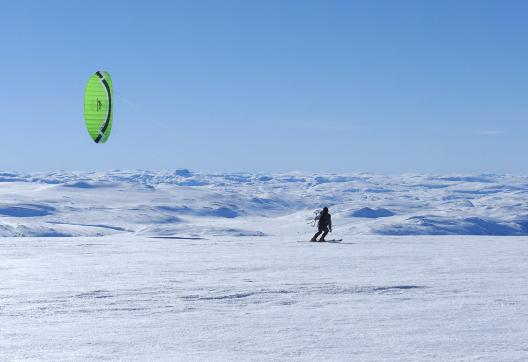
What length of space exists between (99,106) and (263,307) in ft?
52.2

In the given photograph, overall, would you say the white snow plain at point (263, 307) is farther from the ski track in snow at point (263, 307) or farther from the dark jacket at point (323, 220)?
the dark jacket at point (323, 220)

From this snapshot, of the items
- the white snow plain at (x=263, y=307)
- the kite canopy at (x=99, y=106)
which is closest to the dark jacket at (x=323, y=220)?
the white snow plain at (x=263, y=307)

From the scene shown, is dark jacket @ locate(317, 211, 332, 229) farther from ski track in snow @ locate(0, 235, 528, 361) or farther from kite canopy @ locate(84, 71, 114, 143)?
kite canopy @ locate(84, 71, 114, 143)

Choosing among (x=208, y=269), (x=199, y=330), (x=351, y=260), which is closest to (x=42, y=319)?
(x=199, y=330)

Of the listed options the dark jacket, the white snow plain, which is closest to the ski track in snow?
the white snow plain

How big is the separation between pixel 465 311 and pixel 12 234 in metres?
183

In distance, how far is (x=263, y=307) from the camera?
10.5 meters

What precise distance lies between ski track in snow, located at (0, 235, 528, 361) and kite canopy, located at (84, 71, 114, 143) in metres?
6.78

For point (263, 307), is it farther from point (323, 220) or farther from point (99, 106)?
point (99, 106)

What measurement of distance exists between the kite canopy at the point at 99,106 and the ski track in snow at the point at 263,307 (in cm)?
678

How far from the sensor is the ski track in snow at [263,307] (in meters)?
7.69

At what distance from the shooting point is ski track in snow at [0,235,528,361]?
7.69 m

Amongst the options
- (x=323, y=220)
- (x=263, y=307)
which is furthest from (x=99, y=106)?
(x=263, y=307)

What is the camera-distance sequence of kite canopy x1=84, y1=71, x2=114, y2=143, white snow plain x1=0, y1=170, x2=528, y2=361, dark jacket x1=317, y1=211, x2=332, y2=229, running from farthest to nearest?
dark jacket x1=317, y1=211, x2=332, y2=229 < kite canopy x1=84, y1=71, x2=114, y2=143 < white snow plain x1=0, y1=170, x2=528, y2=361
